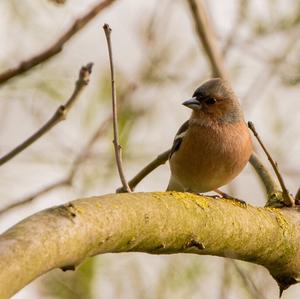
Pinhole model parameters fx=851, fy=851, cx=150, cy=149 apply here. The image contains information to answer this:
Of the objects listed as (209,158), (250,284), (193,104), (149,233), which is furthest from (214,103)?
(250,284)

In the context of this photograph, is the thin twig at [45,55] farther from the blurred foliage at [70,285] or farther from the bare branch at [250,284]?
the blurred foliage at [70,285]

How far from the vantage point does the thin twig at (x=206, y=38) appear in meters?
6.34

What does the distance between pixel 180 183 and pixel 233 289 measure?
953 mm

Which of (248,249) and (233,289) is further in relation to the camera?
(233,289)

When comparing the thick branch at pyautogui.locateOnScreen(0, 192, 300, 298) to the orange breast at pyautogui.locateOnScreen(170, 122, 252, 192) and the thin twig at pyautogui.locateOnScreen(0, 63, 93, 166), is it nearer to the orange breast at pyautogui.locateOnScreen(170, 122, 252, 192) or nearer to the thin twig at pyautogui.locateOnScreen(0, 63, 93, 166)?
the thin twig at pyautogui.locateOnScreen(0, 63, 93, 166)

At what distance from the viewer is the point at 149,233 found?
3688 millimetres

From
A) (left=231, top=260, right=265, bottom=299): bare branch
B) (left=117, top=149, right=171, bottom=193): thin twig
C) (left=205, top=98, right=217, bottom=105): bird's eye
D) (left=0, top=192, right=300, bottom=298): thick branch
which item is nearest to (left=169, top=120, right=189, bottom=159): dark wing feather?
(left=205, top=98, right=217, bottom=105): bird's eye

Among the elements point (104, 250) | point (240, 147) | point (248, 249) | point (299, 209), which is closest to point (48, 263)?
point (104, 250)

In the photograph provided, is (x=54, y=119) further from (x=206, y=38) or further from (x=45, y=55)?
(x=206, y=38)

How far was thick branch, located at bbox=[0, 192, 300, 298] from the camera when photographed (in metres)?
2.90

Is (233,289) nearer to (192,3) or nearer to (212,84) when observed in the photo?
(212,84)

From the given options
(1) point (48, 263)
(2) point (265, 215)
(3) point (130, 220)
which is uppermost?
(2) point (265, 215)

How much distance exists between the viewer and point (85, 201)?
3404mm

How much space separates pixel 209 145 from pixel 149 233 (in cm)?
259
